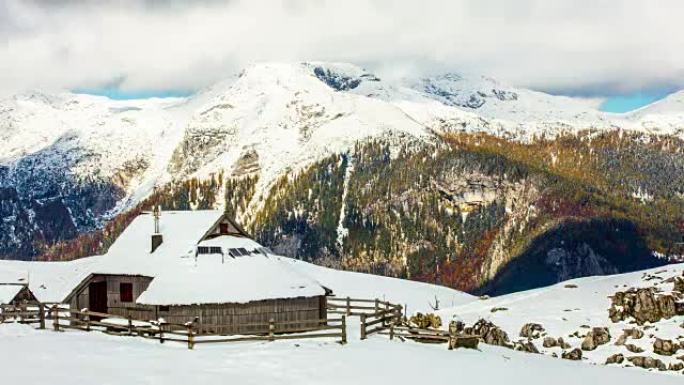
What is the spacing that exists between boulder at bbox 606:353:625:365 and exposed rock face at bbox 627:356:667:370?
0.73 meters

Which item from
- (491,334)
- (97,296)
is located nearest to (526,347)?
(491,334)

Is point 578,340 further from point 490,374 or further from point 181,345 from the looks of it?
point 181,345

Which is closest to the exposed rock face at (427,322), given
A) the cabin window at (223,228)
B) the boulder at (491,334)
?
the boulder at (491,334)

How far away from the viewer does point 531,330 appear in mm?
63406

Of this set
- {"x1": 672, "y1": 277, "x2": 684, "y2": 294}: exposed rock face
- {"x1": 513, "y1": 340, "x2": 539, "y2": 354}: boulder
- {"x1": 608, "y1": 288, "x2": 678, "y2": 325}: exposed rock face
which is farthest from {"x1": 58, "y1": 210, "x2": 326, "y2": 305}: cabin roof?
{"x1": 672, "y1": 277, "x2": 684, "y2": 294}: exposed rock face

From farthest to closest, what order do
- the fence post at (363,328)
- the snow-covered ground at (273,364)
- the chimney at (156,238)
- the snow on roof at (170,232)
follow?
the chimney at (156,238) → the snow on roof at (170,232) → the fence post at (363,328) → the snow-covered ground at (273,364)

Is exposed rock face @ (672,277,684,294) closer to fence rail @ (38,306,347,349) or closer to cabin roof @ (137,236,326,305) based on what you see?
cabin roof @ (137,236,326,305)

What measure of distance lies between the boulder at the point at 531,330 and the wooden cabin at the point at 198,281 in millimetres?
17070

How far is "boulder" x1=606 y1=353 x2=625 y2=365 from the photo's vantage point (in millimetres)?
54384

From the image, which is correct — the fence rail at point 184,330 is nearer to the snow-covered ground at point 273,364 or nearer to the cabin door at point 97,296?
the snow-covered ground at point 273,364

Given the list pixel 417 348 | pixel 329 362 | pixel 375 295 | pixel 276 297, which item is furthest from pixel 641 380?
pixel 375 295

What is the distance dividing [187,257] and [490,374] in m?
21.8

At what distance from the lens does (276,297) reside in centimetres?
5225

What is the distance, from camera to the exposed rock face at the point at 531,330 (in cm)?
6272
